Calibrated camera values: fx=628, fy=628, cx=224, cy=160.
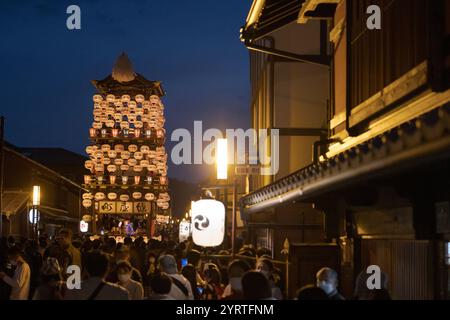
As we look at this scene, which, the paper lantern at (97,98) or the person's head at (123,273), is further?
the paper lantern at (97,98)

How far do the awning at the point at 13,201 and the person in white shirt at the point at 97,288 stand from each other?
31.9 meters

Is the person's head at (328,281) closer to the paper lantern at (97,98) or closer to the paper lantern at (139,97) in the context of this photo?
the paper lantern at (139,97)

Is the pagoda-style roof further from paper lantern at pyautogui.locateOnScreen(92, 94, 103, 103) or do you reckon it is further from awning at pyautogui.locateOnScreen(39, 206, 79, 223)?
awning at pyautogui.locateOnScreen(39, 206, 79, 223)

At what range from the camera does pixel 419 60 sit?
29.8ft

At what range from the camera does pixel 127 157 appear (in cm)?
5019

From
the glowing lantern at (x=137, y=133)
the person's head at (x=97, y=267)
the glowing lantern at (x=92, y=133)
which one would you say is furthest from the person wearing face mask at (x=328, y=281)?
the glowing lantern at (x=92, y=133)

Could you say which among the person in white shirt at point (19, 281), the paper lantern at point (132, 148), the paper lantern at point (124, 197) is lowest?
the person in white shirt at point (19, 281)

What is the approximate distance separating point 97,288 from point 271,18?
10.9 metres

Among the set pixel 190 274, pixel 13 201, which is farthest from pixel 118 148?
pixel 190 274

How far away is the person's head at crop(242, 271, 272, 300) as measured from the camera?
20.9 feet

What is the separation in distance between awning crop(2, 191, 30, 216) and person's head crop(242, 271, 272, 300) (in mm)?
Answer: 33306

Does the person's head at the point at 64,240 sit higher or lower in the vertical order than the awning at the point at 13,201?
lower

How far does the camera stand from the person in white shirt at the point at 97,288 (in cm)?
710

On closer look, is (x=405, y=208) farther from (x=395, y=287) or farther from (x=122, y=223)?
(x=122, y=223)
